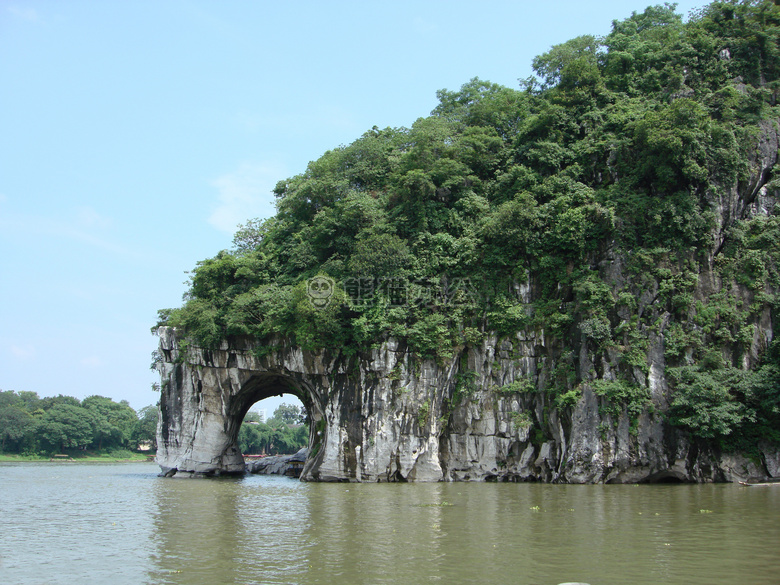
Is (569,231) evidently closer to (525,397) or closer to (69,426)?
(525,397)

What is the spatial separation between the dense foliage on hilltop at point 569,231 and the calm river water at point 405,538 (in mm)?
5326

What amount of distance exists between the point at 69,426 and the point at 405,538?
51.6 m

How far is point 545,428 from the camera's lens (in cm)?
2166

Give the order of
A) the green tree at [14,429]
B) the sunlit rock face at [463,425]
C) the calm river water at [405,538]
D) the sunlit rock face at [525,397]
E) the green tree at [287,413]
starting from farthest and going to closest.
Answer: the green tree at [287,413]
the green tree at [14,429]
the sunlit rock face at [525,397]
the sunlit rock face at [463,425]
the calm river water at [405,538]

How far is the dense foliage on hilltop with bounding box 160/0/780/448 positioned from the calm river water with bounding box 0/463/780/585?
5326mm

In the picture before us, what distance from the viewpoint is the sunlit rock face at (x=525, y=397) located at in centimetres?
1948

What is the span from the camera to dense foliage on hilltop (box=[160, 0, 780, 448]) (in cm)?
2031

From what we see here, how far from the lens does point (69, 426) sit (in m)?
53.0

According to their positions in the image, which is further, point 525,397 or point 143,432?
point 143,432

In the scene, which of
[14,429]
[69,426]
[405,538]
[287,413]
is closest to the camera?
[405,538]

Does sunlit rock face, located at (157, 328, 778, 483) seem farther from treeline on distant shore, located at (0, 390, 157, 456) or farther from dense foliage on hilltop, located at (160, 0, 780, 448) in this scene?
treeline on distant shore, located at (0, 390, 157, 456)

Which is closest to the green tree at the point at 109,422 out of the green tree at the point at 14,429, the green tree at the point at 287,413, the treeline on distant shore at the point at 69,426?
the treeline on distant shore at the point at 69,426

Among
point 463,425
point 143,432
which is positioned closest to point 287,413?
point 143,432

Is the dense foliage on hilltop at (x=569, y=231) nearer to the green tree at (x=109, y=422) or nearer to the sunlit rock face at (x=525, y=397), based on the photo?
the sunlit rock face at (x=525, y=397)
